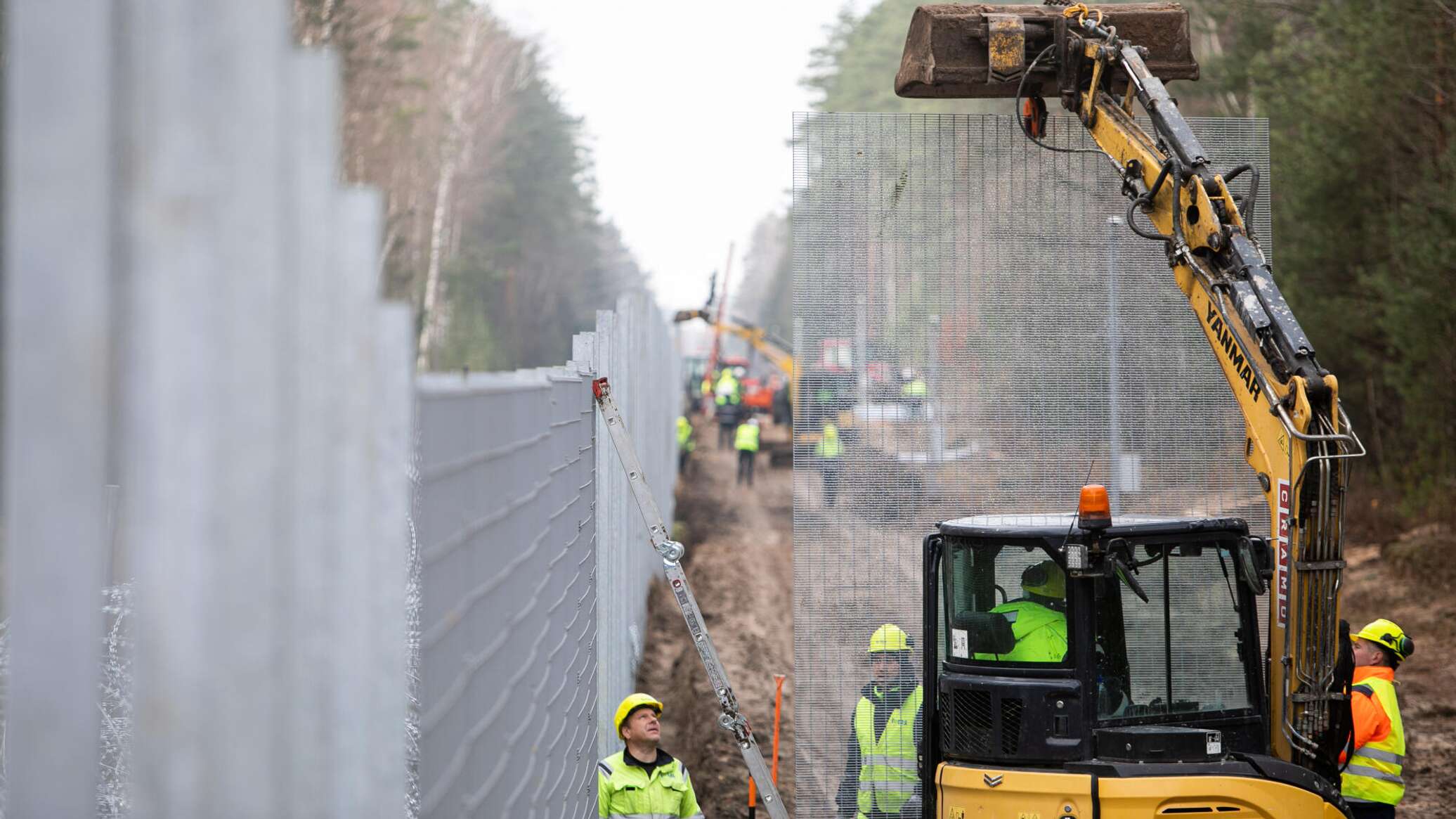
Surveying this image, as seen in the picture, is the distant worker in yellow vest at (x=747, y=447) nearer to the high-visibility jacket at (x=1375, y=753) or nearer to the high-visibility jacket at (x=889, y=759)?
the high-visibility jacket at (x=889, y=759)

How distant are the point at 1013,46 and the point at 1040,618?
146 inches

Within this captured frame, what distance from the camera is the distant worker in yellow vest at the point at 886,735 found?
7.50 meters

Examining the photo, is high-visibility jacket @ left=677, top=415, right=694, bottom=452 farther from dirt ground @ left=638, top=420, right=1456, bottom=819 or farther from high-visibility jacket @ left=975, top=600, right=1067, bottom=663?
high-visibility jacket @ left=975, top=600, right=1067, bottom=663

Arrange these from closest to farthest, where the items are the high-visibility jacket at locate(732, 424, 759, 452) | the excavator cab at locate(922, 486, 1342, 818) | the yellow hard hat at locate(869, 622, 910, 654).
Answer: the excavator cab at locate(922, 486, 1342, 818)
the yellow hard hat at locate(869, 622, 910, 654)
the high-visibility jacket at locate(732, 424, 759, 452)

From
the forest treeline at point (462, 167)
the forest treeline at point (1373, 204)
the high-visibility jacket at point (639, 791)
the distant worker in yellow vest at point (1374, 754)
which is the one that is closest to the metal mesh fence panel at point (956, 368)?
Result: the distant worker in yellow vest at point (1374, 754)

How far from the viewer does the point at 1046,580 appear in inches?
216

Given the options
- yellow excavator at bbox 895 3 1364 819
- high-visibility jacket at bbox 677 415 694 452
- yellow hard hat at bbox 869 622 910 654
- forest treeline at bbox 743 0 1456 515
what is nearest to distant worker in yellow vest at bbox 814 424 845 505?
yellow hard hat at bbox 869 622 910 654

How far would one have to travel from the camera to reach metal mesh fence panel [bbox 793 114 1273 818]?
796 cm

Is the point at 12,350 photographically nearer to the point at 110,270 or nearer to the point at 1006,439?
the point at 110,270

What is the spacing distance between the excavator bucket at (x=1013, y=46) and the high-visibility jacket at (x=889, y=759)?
139 inches

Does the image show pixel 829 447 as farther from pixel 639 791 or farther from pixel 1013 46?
pixel 639 791

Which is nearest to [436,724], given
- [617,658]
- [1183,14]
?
[617,658]

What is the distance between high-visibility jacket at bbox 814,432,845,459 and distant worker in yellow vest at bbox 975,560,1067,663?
2.46m

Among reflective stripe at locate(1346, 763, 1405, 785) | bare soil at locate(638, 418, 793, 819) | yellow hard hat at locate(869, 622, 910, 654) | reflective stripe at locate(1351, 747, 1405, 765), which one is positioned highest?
yellow hard hat at locate(869, 622, 910, 654)
